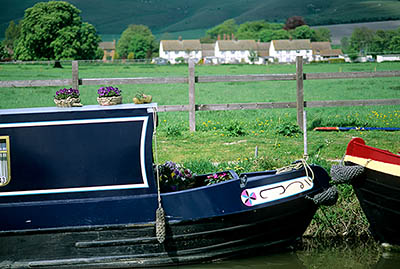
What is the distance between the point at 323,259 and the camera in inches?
297

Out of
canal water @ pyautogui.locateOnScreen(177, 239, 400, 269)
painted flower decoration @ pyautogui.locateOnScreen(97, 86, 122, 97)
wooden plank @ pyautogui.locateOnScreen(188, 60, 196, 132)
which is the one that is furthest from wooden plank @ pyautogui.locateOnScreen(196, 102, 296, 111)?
painted flower decoration @ pyautogui.locateOnScreen(97, 86, 122, 97)

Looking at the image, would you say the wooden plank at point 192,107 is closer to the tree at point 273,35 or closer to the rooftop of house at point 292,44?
the rooftop of house at point 292,44

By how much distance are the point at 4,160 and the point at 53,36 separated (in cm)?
7111

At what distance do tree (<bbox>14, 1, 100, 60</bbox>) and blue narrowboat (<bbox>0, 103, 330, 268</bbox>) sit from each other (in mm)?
67556

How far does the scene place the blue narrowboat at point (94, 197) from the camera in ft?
22.6

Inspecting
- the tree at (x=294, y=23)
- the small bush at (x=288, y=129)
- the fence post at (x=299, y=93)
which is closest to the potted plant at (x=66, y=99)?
the small bush at (x=288, y=129)

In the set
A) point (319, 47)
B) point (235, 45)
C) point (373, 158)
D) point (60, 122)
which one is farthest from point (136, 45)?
Answer: point (373, 158)

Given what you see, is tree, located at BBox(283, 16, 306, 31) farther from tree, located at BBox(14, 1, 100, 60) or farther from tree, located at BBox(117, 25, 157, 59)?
tree, located at BBox(14, 1, 100, 60)

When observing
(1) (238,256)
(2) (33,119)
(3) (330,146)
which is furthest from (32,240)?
(3) (330,146)

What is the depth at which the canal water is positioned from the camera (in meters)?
7.23

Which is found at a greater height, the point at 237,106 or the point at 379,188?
the point at 237,106

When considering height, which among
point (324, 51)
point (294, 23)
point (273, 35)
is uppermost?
point (294, 23)

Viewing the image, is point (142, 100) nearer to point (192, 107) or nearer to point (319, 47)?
point (192, 107)

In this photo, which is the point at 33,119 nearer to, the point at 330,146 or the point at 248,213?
the point at 248,213
